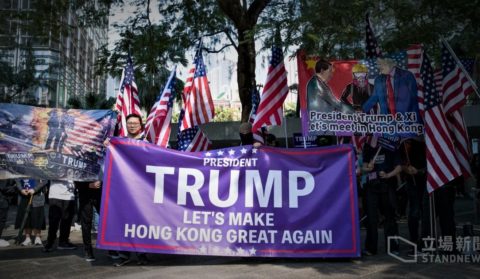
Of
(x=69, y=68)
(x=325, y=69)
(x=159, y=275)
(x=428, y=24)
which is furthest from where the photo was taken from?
(x=69, y=68)

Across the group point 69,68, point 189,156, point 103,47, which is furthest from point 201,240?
point 69,68

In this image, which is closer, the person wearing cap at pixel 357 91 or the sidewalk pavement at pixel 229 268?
the sidewalk pavement at pixel 229 268

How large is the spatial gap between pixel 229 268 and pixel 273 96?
293 cm

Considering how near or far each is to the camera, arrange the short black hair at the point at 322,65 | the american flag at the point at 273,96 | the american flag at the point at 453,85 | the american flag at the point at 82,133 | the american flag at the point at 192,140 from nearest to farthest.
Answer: the american flag at the point at 453,85 → the american flag at the point at 82,133 → the short black hair at the point at 322,65 → the american flag at the point at 273,96 → the american flag at the point at 192,140

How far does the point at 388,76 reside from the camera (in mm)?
6578

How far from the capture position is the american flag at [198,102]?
332 inches

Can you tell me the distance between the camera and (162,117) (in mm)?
7977

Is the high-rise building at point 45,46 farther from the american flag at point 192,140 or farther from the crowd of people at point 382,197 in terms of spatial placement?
the crowd of people at point 382,197

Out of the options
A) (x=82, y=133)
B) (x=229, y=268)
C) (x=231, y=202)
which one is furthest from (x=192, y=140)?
(x=229, y=268)

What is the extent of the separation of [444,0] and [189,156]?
6.12 metres

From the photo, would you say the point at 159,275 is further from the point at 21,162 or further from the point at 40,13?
the point at 40,13

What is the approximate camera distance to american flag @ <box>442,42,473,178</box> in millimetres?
6328

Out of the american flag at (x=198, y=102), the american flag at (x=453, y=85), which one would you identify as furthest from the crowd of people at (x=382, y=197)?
the american flag at (x=198, y=102)

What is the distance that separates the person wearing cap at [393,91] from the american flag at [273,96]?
1.38 meters
